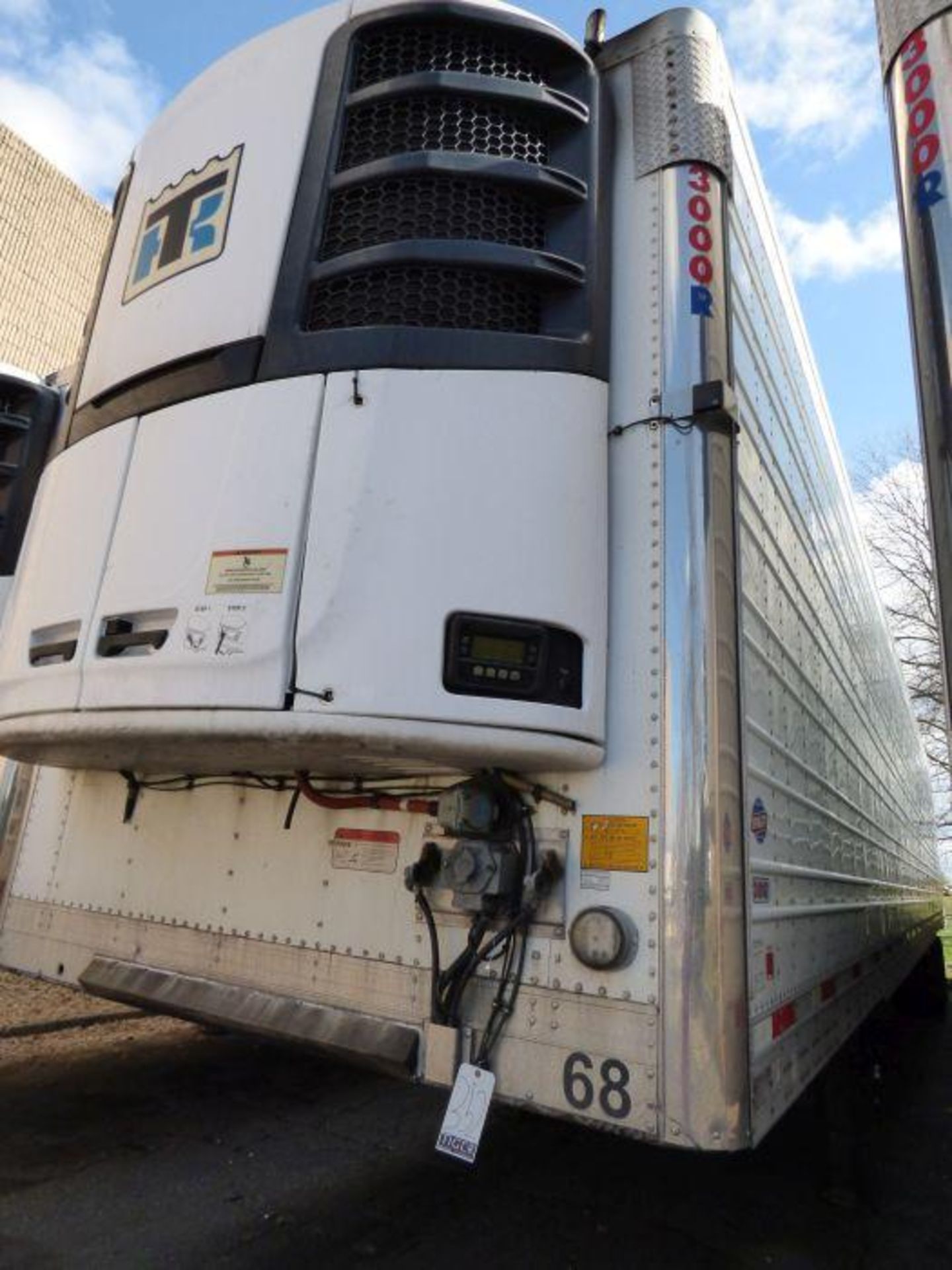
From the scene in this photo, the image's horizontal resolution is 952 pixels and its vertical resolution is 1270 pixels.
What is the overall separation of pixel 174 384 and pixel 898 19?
2.17m

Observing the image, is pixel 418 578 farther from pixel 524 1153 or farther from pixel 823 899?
pixel 524 1153

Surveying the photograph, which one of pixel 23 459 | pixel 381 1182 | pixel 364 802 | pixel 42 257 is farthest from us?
pixel 42 257

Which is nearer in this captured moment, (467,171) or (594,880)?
(594,880)

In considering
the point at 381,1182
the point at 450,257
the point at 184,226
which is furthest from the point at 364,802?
the point at 184,226

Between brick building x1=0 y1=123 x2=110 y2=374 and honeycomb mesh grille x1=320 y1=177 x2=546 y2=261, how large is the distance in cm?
879

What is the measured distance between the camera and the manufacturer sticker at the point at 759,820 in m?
2.31

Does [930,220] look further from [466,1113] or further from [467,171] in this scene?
[466,1113]

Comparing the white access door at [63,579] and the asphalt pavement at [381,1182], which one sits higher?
the white access door at [63,579]

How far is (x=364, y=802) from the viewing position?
2.48m

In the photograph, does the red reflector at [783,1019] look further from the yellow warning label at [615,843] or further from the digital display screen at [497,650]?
the digital display screen at [497,650]

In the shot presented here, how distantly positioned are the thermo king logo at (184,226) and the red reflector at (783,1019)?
2783 millimetres

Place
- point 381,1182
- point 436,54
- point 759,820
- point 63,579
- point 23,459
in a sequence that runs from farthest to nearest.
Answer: point 23,459 → point 381,1182 → point 436,54 → point 63,579 → point 759,820

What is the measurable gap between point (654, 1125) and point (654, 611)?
1.18m

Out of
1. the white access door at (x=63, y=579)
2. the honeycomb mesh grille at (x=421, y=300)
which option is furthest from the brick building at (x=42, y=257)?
the honeycomb mesh grille at (x=421, y=300)
